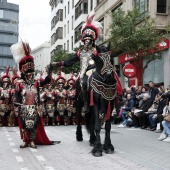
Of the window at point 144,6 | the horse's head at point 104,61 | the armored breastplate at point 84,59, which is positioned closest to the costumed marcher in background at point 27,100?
the armored breastplate at point 84,59

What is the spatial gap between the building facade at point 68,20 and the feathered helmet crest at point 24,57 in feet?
115

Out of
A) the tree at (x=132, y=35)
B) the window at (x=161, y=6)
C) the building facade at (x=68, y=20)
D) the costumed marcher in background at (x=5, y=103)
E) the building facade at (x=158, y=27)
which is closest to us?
the costumed marcher in background at (x=5, y=103)

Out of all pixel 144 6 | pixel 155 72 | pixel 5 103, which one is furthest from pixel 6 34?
pixel 5 103

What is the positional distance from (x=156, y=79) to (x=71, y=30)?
3338 cm

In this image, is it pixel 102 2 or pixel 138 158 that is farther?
pixel 102 2

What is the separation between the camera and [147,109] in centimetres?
1797

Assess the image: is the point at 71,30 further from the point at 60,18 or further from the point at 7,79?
the point at 7,79

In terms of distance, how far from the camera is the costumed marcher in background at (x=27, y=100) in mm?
10766

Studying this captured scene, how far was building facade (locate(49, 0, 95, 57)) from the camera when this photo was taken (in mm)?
51194

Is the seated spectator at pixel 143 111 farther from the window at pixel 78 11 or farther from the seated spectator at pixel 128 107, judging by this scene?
the window at pixel 78 11

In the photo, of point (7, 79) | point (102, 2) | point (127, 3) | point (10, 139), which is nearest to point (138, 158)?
point (10, 139)

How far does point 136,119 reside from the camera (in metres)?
18.8

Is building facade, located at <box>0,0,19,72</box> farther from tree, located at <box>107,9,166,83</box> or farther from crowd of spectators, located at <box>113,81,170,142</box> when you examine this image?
crowd of spectators, located at <box>113,81,170,142</box>

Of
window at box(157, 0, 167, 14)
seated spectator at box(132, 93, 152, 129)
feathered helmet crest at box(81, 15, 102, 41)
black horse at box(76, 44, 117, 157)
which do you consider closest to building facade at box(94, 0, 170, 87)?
window at box(157, 0, 167, 14)
